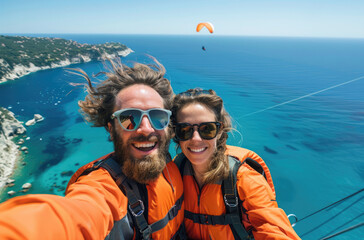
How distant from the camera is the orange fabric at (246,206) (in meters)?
2.09

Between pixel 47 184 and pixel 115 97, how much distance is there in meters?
15.7

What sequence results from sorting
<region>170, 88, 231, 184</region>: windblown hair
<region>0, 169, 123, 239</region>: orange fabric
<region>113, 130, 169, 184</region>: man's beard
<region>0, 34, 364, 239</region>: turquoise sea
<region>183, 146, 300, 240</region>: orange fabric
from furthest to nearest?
<region>0, 34, 364, 239</region>: turquoise sea → <region>170, 88, 231, 184</region>: windblown hair → <region>113, 130, 169, 184</region>: man's beard → <region>183, 146, 300, 240</region>: orange fabric → <region>0, 169, 123, 239</region>: orange fabric

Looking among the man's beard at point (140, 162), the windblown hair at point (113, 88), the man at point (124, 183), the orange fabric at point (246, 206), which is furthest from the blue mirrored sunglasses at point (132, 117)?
the orange fabric at point (246, 206)

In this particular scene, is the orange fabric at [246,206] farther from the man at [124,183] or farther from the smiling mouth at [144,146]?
the smiling mouth at [144,146]

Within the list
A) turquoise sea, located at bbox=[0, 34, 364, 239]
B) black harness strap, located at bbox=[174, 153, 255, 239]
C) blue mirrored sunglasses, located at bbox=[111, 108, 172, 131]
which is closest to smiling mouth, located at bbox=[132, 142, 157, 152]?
blue mirrored sunglasses, located at bbox=[111, 108, 172, 131]

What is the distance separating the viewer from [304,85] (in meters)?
38.6

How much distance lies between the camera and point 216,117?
3045 mm

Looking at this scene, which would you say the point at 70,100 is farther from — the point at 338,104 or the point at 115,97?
the point at 338,104

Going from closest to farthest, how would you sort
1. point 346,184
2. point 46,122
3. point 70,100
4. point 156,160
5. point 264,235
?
point 264,235 < point 156,160 < point 346,184 < point 46,122 < point 70,100

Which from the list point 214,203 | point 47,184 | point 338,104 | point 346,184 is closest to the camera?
point 214,203

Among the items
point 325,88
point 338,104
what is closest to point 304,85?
point 325,88

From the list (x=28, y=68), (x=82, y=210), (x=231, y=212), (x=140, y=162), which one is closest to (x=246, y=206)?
(x=231, y=212)

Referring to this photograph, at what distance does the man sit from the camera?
1212 mm

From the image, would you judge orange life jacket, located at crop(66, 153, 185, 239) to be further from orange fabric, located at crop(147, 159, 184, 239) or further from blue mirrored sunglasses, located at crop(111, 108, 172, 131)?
blue mirrored sunglasses, located at crop(111, 108, 172, 131)
